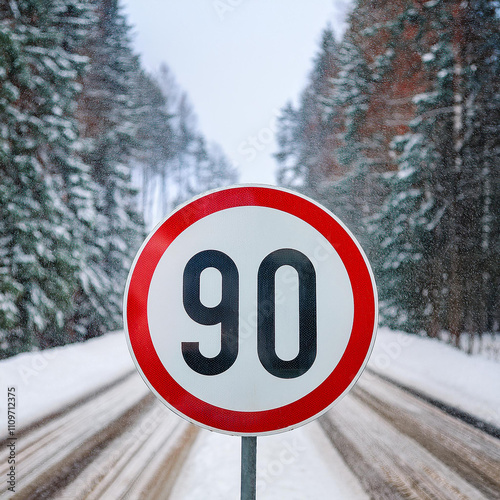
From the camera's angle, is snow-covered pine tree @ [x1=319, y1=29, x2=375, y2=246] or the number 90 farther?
snow-covered pine tree @ [x1=319, y1=29, x2=375, y2=246]

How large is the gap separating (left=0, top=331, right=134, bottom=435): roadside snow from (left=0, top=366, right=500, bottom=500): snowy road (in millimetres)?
543

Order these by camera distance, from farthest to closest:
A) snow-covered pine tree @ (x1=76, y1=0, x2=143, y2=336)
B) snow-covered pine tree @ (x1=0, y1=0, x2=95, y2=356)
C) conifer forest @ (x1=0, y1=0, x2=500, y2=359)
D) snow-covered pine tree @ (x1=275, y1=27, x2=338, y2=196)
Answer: snow-covered pine tree @ (x1=275, y1=27, x2=338, y2=196) < snow-covered pine tree @ (x1=76, y1=0, x2=143, y2=336) < conifer forest @ (x1=0, y1=0, x2=500, y2=359) < snow-covered pine tree @ (x1=0, y1=0, x2=95, y2=356)

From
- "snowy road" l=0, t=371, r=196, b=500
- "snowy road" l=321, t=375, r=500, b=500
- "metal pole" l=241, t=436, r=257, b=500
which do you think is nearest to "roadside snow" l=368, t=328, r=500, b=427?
"snowy road" l=321, t=375, r=500, b=500

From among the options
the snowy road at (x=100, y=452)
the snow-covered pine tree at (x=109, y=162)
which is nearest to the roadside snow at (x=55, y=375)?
the snowy road at (x=100, y=452)

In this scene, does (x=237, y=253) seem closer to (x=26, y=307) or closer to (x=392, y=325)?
(x=26, y=307)

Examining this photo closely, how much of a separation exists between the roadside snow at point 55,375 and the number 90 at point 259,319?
5273 mm

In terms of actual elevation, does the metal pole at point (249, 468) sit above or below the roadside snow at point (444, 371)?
above

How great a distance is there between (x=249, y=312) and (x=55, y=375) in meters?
9.06

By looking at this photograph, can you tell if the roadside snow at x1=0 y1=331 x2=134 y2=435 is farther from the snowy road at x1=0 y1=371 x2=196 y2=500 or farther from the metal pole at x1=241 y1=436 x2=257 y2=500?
the metal pole at x1=241 y1=436 x2=257 y2=500

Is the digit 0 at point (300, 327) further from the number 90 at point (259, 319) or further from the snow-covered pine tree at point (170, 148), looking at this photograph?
the snow-covered pine tree at point (170, 148)

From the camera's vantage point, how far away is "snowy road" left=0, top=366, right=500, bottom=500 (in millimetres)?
3863

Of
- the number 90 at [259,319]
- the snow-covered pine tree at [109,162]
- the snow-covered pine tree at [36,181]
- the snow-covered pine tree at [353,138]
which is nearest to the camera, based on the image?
the number 90 at [259,319]

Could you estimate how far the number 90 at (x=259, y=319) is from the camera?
1251 mm

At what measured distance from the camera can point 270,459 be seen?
462 centimetres
